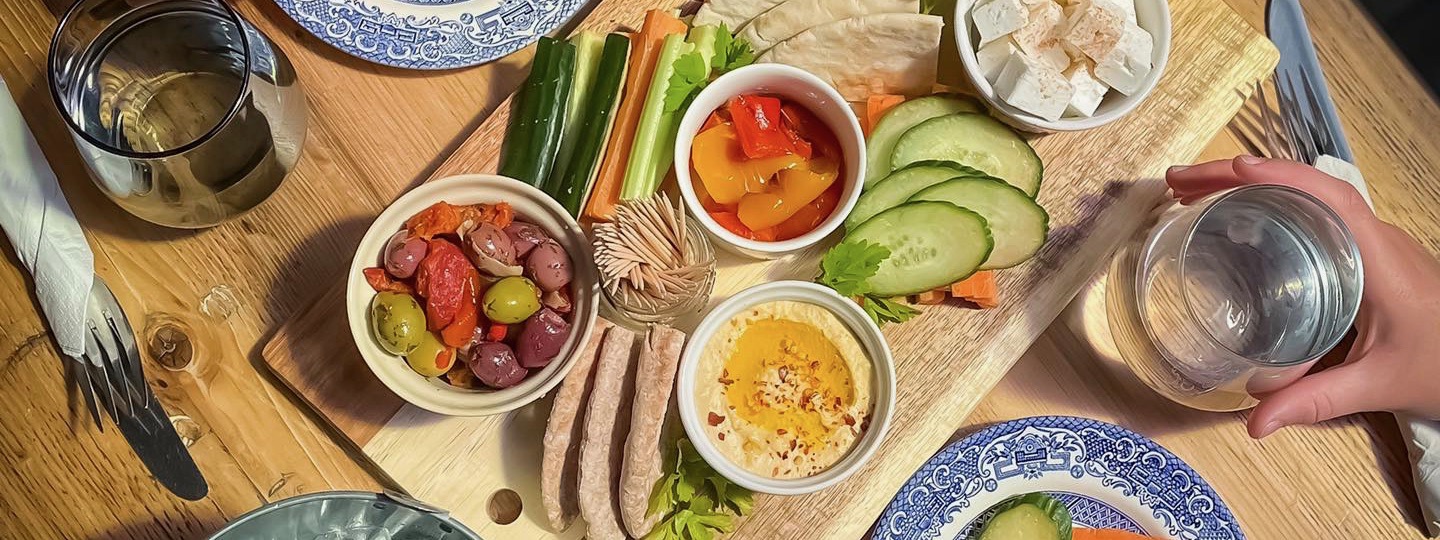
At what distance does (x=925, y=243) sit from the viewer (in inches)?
65.6

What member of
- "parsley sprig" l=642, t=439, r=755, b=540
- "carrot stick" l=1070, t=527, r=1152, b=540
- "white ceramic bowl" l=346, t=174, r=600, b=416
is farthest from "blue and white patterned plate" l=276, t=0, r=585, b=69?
"carrot stick" l=1070, t=527, r=1152, b=540

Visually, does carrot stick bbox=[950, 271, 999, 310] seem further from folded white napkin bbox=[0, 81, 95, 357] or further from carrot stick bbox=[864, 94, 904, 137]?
folded white napkin bbox=[0, 81, 95, 357]

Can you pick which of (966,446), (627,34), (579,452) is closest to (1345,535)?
(966,446)

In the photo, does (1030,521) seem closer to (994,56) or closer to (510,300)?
(994,56)

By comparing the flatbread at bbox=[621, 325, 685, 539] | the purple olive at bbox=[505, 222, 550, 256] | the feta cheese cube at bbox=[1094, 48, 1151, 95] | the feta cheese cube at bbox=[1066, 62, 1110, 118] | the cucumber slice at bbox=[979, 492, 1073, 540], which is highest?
the feta cheese cube at bbox=[1094, 48, 1151, 95]

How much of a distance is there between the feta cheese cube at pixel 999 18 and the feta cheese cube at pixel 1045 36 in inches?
0.7

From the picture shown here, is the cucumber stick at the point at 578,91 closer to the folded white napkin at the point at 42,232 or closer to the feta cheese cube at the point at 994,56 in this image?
the feta cheese cube at the point at 994,56

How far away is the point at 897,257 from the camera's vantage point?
168 cm

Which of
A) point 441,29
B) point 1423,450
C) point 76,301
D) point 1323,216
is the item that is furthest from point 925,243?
point 76,301

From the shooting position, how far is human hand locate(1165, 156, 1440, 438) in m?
1.72

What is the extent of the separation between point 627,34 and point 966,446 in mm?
940

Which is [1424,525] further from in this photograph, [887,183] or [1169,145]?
[887,183]

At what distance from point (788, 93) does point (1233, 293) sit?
856mm

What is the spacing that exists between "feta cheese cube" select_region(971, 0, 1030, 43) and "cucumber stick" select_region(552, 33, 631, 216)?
1.97ft
